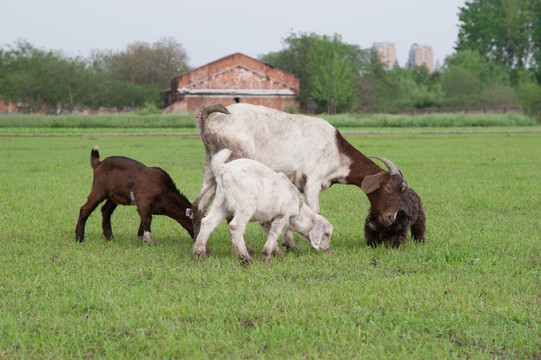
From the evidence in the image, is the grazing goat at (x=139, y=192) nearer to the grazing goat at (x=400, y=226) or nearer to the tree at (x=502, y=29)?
the grazing goat at (x=400, y=226)

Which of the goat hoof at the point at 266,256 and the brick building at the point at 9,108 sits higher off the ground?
the brick building at the point at 9,108

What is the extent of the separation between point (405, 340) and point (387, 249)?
3012 mm

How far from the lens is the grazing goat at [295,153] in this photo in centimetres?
699

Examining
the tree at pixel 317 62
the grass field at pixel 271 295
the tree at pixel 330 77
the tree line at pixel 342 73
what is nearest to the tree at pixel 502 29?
the tree line at pixel 342 73

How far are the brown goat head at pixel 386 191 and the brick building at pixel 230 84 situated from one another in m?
52.3

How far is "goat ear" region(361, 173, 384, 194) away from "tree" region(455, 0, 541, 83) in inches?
4228

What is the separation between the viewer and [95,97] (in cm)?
7506

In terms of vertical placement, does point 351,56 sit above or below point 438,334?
above

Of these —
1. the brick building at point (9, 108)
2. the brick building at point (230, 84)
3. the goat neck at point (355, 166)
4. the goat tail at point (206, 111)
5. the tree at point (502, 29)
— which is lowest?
the goat neck at point (355, 166)

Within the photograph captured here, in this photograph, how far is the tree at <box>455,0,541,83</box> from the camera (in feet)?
338

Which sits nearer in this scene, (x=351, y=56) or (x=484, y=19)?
(x=351, y=56)

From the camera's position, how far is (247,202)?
19.8 feet

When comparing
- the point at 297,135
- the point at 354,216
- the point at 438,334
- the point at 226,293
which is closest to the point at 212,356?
the point at 226,293

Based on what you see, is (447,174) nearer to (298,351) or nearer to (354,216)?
(354,216)
